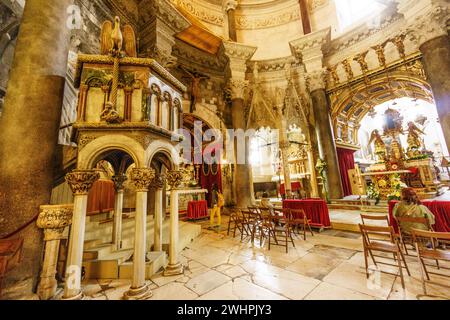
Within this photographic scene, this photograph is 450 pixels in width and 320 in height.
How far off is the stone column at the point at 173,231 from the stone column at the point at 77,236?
126 cm

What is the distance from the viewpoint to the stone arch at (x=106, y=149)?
284cm

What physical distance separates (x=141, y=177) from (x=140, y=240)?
0.99 m

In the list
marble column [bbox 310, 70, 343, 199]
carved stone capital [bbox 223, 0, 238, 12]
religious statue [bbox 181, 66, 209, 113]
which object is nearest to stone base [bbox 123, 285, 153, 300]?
religious statue [bbox 181, 66, 209, 113]

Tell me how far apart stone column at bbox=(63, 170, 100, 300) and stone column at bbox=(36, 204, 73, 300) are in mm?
320

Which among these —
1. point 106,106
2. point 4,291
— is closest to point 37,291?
point 4,291

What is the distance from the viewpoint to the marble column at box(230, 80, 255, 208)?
8.93m

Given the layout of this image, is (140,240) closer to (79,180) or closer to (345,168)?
(79,180)

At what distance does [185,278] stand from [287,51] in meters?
12.9

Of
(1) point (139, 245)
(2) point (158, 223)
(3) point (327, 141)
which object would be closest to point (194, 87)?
(3) point (327, 141)

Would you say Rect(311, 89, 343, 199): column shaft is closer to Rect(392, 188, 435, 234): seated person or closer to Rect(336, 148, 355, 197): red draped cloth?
Rect(336, 148, 355, 197): red draped cloth

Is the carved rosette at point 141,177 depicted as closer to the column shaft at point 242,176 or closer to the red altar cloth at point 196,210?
the red altar cloth at point 196,210

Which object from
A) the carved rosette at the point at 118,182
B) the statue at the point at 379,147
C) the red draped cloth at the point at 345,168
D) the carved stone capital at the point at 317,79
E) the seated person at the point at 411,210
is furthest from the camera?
the red draped cloth at the point at 345,168

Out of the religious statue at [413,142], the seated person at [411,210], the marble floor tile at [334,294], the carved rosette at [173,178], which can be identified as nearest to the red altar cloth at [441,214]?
the seated person at [411,210]

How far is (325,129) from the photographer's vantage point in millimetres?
8773
